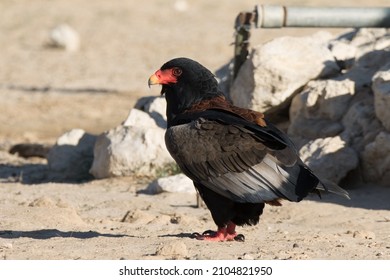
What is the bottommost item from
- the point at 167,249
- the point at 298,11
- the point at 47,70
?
the point at 47,70

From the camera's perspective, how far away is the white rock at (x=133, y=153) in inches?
435

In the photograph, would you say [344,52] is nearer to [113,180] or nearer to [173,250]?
[113,180]

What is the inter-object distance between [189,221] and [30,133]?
5.97m

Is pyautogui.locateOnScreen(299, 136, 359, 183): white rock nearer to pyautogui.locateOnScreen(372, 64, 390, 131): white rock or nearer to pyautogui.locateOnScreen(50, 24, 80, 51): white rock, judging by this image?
pyautogui.locateOnScreen(372, 64, 390, 131): white rock

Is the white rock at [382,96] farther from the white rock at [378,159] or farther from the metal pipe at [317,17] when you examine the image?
the metal pipe at [317,17]

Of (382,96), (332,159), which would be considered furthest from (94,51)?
(382,96)

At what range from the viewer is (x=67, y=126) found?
1522 centimetres

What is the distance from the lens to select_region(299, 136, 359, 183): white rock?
33.3ft

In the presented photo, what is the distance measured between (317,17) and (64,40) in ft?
36.5

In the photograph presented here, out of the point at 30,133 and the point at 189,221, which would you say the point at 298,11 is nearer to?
the point at 189,221

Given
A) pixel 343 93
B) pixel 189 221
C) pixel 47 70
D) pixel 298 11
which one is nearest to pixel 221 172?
pixel 189 221

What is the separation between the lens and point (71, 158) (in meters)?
11.8

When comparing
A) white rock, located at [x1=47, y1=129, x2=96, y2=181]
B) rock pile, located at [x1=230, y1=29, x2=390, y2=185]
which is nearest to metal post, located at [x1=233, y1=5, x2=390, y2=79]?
rock pile, located at [x1=230, y1=29, x2=390, y2=185]

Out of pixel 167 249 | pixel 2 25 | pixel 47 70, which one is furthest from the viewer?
pixel 2 25
